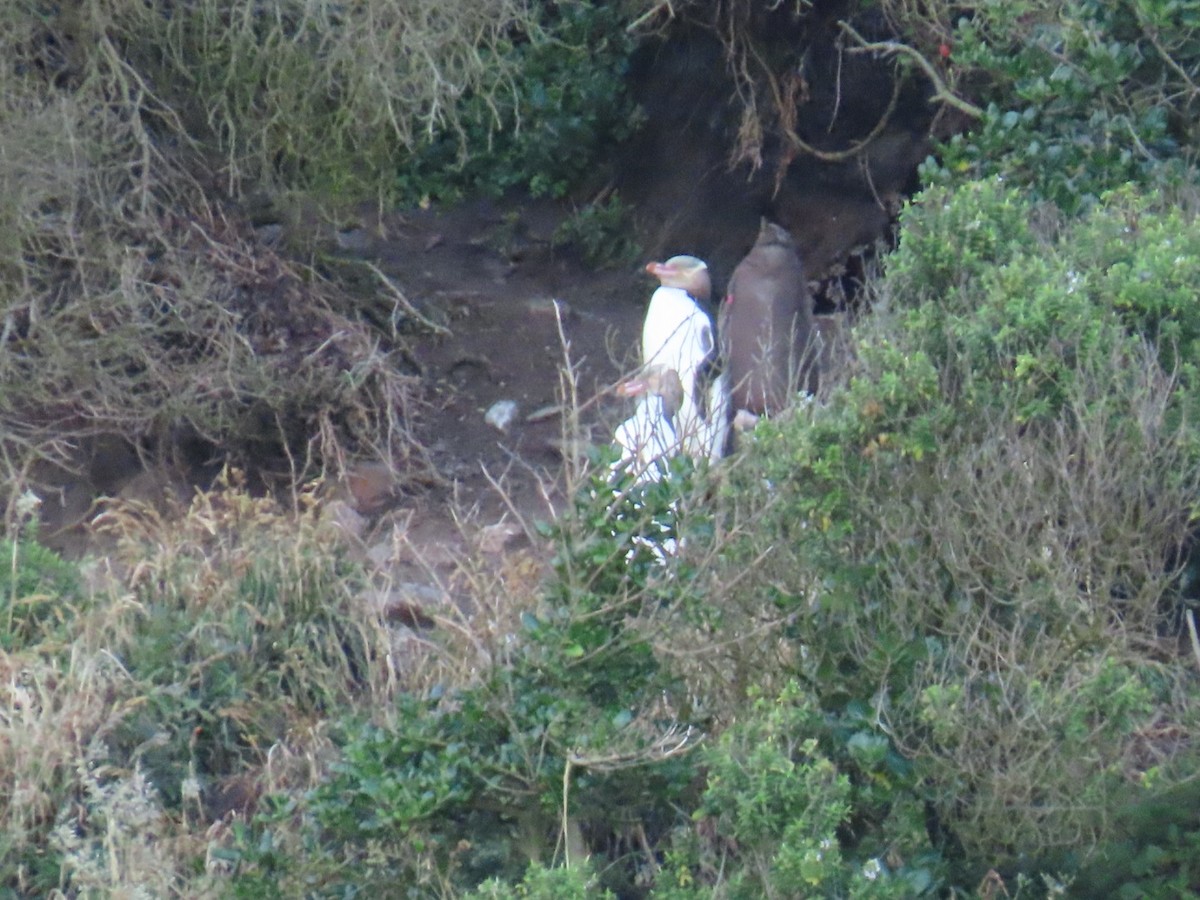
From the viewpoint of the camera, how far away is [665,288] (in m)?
7.90

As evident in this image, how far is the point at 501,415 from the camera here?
9227 millimetres

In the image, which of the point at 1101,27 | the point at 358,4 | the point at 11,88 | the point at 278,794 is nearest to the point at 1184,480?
the point at 278,794

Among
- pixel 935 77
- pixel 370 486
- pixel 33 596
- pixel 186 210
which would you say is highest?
pixel 935 77

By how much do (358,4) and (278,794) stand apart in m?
4.51

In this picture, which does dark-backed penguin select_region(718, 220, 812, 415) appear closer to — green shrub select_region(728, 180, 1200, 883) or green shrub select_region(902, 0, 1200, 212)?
green shrub select_region(902, 0, 1200, 212)

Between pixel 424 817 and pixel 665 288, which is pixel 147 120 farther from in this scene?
pixel 424 817

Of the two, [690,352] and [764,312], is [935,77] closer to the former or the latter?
[764,312]

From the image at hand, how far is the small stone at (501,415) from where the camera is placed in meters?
9.18

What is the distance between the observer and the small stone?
30.1ft

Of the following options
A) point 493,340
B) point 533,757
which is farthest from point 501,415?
point 533,757

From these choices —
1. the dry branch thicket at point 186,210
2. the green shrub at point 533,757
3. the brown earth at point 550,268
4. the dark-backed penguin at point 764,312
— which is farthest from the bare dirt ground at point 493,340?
the green shrub at point 533,757

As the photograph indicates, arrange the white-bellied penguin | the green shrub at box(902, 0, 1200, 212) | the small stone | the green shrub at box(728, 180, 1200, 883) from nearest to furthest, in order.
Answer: the green shrub at box(728, 180, 1200, 883) → the white-bellied penguin → the green shrub at box(902, 0, 1200, 212) → the small stone

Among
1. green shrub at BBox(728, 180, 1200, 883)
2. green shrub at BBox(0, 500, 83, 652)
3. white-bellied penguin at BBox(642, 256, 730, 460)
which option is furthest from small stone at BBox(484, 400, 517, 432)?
green shrub at BBox(728, 180, 1200, 883)

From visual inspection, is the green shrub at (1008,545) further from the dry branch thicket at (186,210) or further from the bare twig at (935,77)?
the dry branch thicket at (186,210)
